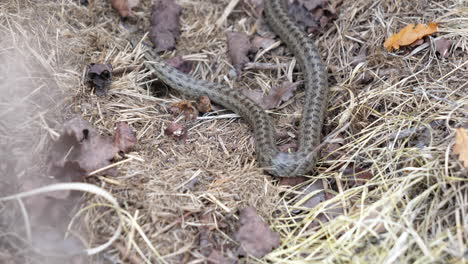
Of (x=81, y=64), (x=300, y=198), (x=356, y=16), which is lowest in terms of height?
(x=300, y=198)

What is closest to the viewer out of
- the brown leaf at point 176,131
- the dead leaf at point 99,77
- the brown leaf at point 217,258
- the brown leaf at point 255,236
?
the brown leaf at point 217,258

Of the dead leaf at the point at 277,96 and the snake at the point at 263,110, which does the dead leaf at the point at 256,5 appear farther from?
the dead leaf at the point at 277,96

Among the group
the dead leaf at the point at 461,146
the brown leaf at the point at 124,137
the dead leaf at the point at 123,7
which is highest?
the dead leaf at the point at 123,7

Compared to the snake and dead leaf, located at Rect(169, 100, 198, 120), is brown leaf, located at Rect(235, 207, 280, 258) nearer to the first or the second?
the snake

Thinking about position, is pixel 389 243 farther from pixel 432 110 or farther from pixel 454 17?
pixel 454 17

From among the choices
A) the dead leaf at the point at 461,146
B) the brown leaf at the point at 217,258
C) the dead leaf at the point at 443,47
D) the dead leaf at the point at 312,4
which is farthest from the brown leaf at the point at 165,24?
the dead leaf at the point at 461,146

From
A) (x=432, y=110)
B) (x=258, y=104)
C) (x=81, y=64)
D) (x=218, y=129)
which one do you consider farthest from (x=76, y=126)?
(x=432, y=110)

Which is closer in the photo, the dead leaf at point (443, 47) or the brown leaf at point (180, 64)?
the dead leaf at point (443, 47)
